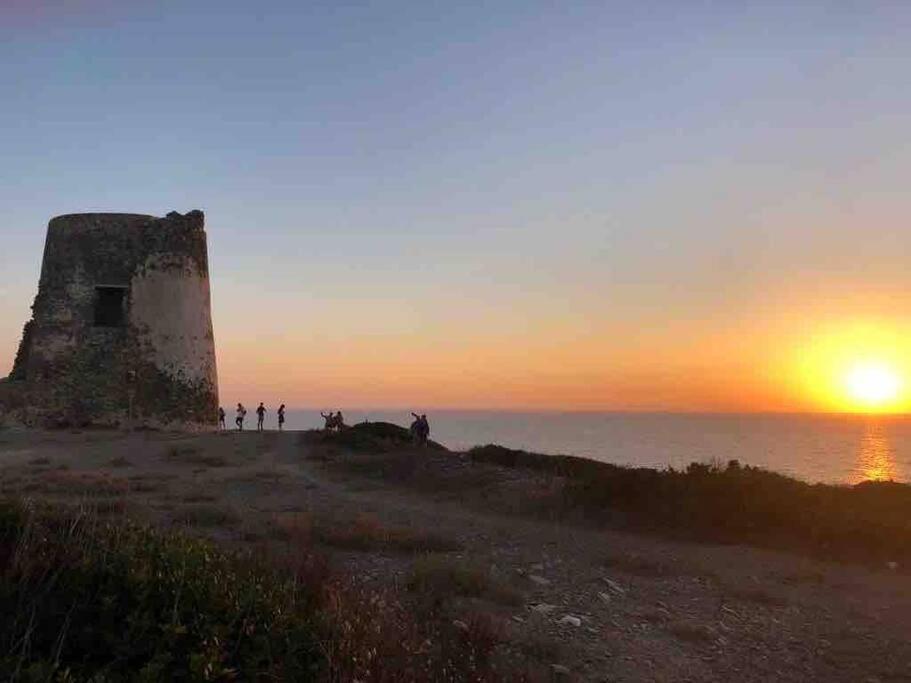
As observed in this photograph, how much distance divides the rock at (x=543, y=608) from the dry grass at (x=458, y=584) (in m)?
0.17

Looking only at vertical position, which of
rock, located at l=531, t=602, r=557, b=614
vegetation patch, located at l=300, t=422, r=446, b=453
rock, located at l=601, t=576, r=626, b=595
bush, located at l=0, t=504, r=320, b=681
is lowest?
rock, located at l=531, t=602, r=557, b=614

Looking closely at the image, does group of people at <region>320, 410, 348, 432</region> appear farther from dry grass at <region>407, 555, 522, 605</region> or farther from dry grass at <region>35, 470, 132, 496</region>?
dry grass at <region>407, 555, 522, 605</region>

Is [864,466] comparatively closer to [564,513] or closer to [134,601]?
[564,513]

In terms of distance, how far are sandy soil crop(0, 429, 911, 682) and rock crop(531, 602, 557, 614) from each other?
2 cm

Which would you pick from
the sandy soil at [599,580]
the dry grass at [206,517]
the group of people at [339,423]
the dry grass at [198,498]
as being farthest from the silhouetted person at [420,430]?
the dry grass at [206,517]

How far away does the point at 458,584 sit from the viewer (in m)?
7.01

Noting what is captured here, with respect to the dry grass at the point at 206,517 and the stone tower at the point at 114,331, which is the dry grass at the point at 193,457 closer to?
the stone tower at the point at 114,331

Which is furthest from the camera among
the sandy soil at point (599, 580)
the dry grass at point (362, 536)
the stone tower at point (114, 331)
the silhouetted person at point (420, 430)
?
the stone tower at point (114, 331)

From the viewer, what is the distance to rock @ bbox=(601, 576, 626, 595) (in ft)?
25.1

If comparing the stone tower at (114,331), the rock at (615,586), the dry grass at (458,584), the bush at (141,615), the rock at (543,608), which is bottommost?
the rock at (543,608)

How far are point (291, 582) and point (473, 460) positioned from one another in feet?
43.8

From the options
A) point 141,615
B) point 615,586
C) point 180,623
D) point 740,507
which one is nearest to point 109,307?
point 740,507

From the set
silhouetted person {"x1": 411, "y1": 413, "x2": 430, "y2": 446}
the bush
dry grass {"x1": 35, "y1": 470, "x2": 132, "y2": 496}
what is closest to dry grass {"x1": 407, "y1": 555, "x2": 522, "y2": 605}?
the bush

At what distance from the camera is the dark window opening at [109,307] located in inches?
992
